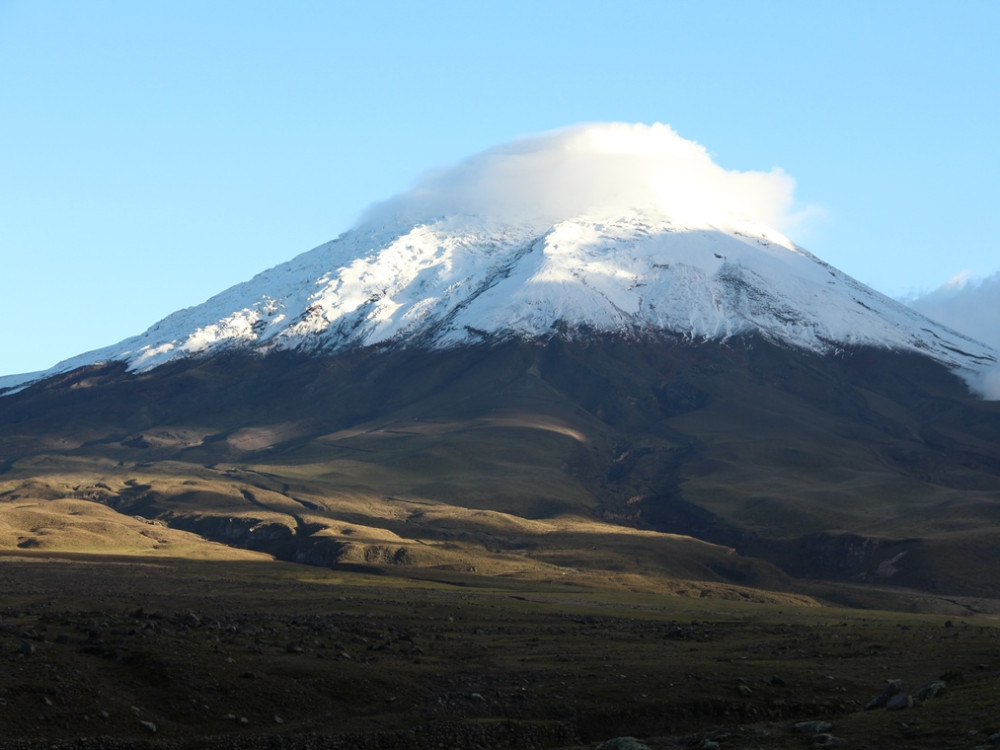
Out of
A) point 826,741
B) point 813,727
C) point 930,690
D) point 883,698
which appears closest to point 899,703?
point 883,698

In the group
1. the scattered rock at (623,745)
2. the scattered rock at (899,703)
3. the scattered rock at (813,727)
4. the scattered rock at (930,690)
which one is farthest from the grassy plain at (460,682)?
the scattered rock at (623,745)

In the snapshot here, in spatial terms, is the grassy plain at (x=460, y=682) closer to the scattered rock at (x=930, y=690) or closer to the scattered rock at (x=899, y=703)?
the scattered rock at (x=930, y=690)

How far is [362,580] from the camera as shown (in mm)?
131125

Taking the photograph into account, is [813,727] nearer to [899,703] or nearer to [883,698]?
[899,703]

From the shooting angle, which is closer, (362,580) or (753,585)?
(362,580)

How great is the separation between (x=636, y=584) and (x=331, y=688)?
10572 cm

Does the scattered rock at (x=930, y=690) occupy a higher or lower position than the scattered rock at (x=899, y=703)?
lower

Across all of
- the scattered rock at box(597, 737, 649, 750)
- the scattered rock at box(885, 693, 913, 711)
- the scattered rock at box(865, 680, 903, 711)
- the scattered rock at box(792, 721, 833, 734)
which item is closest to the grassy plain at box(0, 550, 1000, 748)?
the scattered rock at box(792, 721, 833, 734)

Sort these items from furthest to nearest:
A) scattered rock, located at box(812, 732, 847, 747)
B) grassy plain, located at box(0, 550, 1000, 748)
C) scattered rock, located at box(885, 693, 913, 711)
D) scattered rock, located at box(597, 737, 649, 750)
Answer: scattered rock, located at box(885, 693, 913, 711) → grassy plain, located at box(0, 550, 1000, 748) → scattered rock, located at box(812, 732, 847, 747) → scattered rock, located at box(597, 737, 649, 750)

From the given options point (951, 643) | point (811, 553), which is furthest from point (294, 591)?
point (811, 553)

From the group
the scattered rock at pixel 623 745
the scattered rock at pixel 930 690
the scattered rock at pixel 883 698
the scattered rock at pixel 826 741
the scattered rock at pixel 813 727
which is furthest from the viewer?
the scattered rock at pixel 930 690

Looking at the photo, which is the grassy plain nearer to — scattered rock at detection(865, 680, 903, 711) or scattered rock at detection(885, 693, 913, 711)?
scattered rock at detection(885, 693, 913, 711)

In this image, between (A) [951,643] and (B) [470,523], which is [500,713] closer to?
(A) [951,643]

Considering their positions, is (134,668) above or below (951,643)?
above
